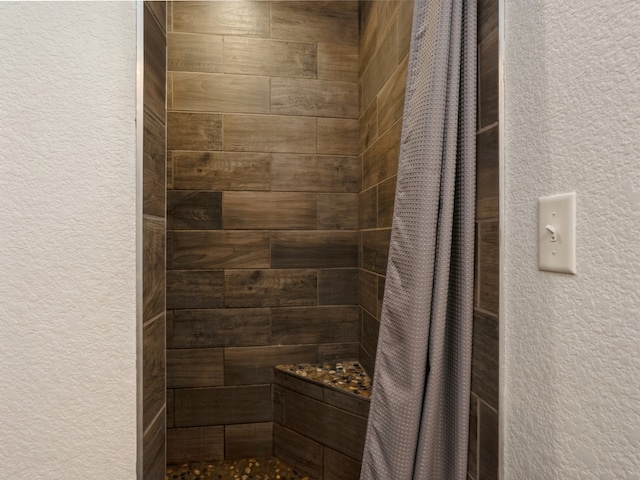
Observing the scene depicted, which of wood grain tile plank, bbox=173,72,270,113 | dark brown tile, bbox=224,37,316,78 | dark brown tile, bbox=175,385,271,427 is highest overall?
dark brown tile, bbox=224,37,316,78

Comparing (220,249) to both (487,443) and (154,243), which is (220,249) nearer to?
(154,243)

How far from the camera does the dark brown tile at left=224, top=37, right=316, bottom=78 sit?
6.75 feet

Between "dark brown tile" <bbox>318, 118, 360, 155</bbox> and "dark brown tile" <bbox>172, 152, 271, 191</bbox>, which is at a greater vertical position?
"dark brown tile" <bbox>318, 118, 360, 155</bbox>

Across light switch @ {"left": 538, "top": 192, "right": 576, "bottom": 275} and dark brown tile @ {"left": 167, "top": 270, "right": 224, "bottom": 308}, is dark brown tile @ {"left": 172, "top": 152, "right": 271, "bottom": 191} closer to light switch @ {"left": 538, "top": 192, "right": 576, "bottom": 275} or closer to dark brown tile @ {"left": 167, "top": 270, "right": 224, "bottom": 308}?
dark brown tile @ {"left": 167, "top": 270, "right": 224, "bottom": 308}

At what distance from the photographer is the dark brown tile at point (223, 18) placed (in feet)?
6.66

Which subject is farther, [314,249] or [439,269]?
[314,249]

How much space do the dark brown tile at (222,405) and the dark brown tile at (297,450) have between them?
11 centimetres

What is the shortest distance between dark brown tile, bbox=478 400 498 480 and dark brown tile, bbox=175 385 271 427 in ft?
4.58

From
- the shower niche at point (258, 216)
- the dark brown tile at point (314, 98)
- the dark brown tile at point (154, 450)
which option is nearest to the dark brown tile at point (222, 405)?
the shower niche at point (258, 216)

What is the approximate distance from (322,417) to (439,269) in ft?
4.09

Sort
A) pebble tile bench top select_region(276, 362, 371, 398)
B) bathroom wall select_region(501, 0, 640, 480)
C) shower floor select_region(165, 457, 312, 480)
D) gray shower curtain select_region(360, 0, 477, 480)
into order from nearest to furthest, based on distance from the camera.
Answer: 1. bathroom wall select_region(501, 0, 640, 480)
2. gray shower curtain select_region(360, 0, 477, 480)
3. pebble tile bench top select_region(276, 362, 371, 398)
4. shower floor select_region(165, 457, 312, 480)

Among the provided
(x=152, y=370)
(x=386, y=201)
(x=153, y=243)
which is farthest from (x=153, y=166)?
(x=386, y=201)

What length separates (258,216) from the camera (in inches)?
81.7

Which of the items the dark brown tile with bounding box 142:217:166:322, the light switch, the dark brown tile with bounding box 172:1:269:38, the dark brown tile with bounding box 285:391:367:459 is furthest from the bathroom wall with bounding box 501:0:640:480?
the dark brown tile with bounding box 172:1:269:38
